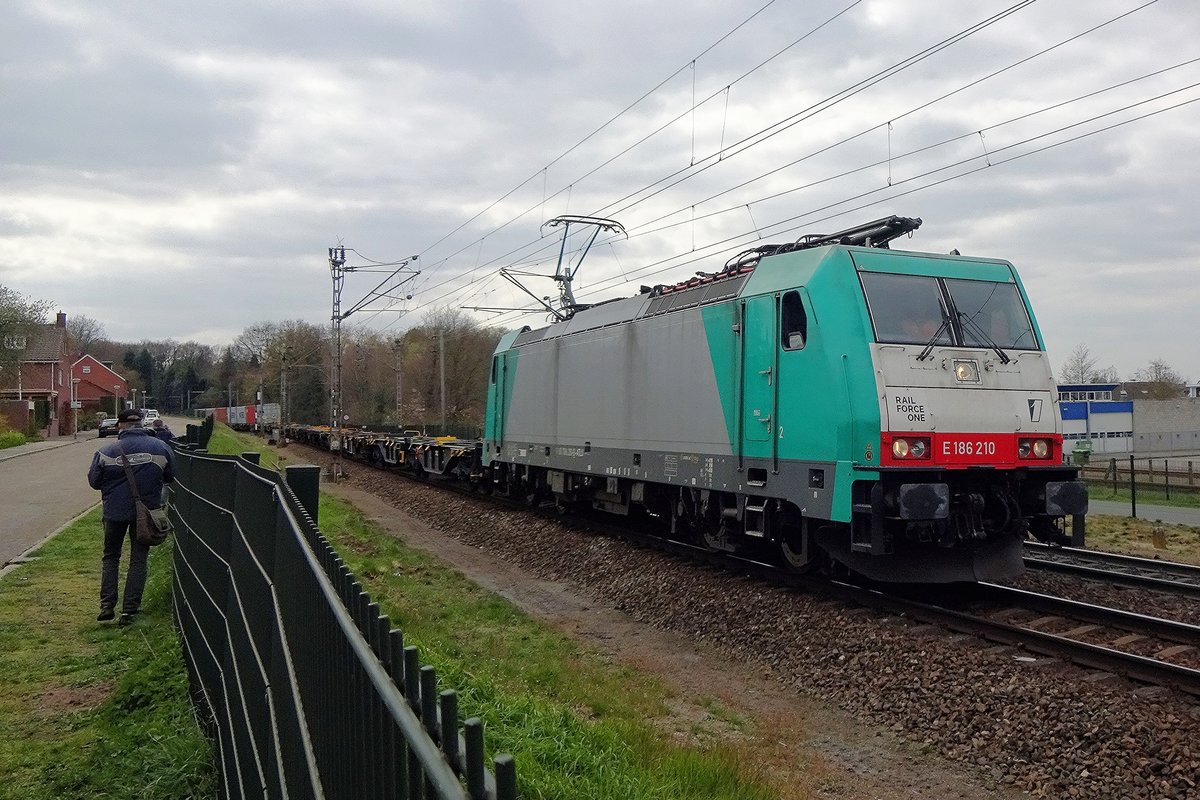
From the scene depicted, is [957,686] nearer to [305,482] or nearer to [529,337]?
[305,482]

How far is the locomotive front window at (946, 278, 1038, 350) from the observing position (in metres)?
9.48

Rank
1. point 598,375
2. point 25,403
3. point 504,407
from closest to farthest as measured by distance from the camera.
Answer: point 598,375 < point 504,407 < point 25,403

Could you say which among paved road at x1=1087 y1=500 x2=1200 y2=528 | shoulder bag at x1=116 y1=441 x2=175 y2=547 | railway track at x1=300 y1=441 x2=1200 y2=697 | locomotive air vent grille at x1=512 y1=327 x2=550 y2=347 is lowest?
paved road at x1=1087 y1=500 x2=1200 y2=528

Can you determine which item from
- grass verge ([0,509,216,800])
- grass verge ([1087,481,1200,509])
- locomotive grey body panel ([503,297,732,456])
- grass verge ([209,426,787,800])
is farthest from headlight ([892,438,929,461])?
grass verge ([1087,481,1200,509])

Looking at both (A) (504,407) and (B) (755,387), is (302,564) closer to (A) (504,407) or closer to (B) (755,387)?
(B) (755,387)

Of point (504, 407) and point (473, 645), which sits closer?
point (473, 645)

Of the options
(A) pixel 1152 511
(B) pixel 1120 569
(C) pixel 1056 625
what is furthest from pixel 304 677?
(A) pixel 1152 511

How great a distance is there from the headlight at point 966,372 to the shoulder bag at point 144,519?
24.5 feet

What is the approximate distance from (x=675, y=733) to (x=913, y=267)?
530 cm

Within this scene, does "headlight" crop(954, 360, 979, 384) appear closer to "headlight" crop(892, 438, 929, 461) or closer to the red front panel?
the red front panel

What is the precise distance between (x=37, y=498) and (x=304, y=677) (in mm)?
19814

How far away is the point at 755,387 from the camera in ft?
32.8

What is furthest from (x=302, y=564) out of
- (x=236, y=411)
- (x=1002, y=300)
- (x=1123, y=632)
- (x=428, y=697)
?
(x=236, y=411)

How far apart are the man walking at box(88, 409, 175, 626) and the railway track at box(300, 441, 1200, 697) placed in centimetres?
628
